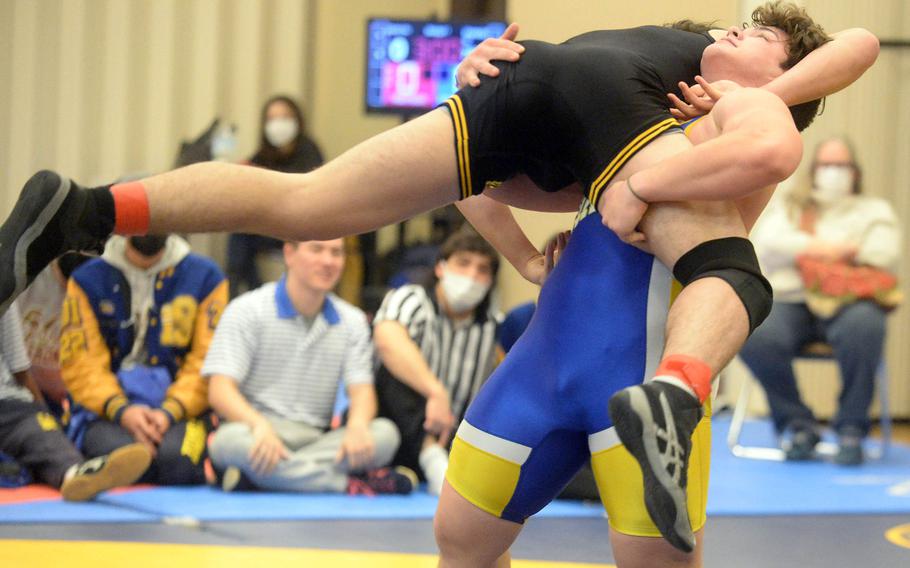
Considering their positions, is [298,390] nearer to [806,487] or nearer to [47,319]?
[47,319]

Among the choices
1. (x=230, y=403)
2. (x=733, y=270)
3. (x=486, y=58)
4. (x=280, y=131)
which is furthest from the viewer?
(x=280, y=131)

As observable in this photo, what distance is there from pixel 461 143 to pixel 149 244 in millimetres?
2638

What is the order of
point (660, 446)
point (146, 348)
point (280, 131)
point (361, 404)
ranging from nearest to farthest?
point (660, 446)
point (361, 404)
point (146, 348)
point (280, 131)

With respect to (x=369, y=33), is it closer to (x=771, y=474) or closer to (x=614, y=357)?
(x=771, y=474)

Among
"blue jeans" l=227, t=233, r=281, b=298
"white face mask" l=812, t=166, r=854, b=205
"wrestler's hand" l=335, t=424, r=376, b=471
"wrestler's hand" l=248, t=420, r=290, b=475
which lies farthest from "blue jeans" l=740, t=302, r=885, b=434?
"blue jeans" l=227, t=233, r=281, b=298

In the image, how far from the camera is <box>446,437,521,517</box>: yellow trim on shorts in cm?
201

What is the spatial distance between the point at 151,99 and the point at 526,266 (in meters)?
5.09

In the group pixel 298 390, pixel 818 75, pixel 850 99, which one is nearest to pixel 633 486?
pixel 818 75

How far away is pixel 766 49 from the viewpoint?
6.94 feet

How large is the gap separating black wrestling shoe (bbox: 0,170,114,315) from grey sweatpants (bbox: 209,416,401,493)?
7.62 feet

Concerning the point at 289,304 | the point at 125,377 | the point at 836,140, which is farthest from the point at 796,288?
the point at 125,377

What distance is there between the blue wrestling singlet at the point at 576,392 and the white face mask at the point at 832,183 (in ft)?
13.2

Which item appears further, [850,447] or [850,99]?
[850,99]

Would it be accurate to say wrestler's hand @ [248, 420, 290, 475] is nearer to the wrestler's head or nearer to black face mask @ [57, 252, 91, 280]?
black face mask @ [57, 252, 91, 280]
